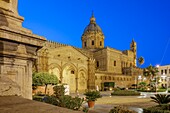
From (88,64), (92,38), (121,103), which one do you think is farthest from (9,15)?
(92,38)

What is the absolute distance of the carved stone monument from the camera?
12.1ft

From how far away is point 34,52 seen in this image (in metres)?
4.38

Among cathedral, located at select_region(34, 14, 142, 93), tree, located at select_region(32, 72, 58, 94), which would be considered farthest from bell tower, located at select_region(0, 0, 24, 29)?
cathedral, located at select_region(34, 14, 142, 93)

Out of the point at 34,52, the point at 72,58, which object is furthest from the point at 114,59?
the point at 34,52

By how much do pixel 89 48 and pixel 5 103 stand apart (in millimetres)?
65958

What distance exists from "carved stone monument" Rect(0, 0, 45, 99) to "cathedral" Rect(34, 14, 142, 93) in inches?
1354

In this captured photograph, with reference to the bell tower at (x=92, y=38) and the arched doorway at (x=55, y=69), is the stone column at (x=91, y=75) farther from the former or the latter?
the bell tower at (x=92, y=38)

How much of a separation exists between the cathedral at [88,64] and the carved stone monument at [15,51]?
3440 cm

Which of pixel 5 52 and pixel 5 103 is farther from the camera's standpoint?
pixel 5 52

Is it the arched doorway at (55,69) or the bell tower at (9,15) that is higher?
the bell tower at (9,15)

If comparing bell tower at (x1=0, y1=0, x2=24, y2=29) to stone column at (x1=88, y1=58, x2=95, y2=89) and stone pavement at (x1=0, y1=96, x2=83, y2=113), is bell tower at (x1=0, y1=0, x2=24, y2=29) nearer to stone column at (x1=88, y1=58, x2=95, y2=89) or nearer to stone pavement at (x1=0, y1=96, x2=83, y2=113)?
stone pavement at (x1=0, y1=96, x2=83, y2=113)

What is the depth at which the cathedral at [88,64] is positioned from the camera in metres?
42.2

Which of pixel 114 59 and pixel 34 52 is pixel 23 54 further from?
pixel 114 59

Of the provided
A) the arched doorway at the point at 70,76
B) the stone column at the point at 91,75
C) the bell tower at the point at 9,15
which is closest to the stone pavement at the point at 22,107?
the bell tower at the point at 9,15
